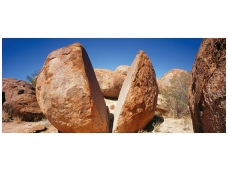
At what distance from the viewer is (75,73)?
3.40 m

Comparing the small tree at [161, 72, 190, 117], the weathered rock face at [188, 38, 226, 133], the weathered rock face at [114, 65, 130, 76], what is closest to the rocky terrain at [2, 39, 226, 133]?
the weathered rock face at [188, 38, 226, 133]

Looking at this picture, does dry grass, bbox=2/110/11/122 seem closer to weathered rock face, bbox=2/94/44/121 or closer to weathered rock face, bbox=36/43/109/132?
weathered rock face, bbox=2/94/44/121

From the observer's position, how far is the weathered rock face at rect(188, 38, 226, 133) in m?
1.83

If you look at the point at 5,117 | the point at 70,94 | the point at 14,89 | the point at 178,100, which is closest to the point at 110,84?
the point at 178,100

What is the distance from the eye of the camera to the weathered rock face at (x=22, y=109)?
574 cm

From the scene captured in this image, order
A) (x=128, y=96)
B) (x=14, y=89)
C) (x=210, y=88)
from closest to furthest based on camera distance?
(x=210, y=88), (x=128, y=96), (x=14, y=89)

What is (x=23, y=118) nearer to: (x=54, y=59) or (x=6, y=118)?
(x=6, y=118)

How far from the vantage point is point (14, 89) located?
6375 millimetres

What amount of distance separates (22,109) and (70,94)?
3144 millimetres

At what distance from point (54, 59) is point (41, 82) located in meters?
0.54

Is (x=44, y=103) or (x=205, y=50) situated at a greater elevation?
(x=205, y=50)

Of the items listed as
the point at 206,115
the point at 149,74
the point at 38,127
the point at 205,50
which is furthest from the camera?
the point at 38,127

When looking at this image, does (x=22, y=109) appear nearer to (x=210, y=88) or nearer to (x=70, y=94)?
(x=70, y=94)

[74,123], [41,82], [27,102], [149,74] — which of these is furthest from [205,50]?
[27,102]
